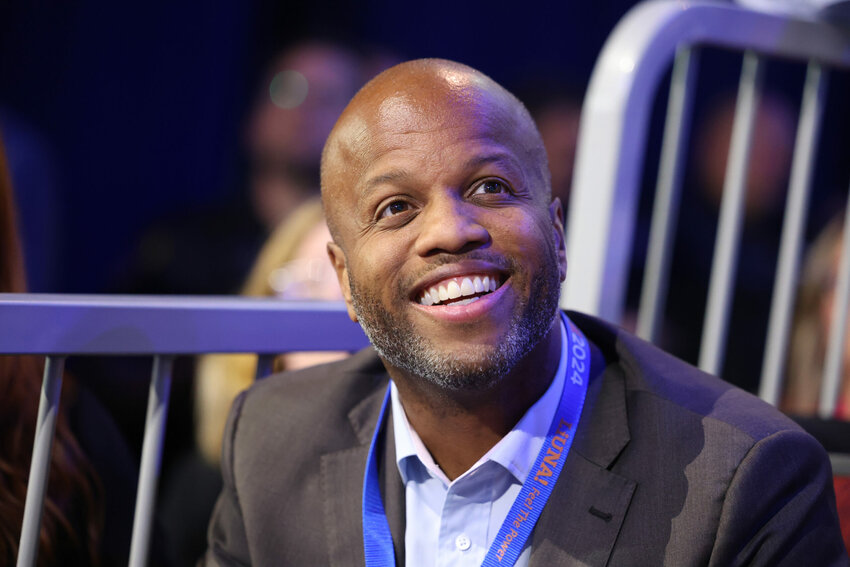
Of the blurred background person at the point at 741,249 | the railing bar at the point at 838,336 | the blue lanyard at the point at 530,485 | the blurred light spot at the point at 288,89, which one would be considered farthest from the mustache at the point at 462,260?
the blurred light spot at the point at 288,89

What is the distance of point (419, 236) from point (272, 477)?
0.58m

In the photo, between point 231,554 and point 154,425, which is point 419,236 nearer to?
point 154,425

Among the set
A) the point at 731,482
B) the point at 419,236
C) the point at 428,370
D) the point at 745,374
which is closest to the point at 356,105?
the point at 419,236

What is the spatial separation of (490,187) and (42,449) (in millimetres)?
885

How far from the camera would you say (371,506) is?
1.52m

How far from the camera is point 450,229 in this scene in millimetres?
1328

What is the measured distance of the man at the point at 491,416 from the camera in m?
1.31

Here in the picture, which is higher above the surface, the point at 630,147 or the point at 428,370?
the point at 630,147

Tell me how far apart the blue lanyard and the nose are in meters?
0.31

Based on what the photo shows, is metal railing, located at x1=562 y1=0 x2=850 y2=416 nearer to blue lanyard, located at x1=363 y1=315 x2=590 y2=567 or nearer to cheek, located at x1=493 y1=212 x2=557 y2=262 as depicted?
blue lanyard, located at x1=363 y1=315 x2=590 y2=567

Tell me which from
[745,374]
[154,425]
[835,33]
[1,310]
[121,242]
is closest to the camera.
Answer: [1,310]

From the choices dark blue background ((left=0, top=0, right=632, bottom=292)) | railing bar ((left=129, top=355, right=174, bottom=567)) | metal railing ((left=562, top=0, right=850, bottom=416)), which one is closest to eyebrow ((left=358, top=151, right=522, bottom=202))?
metal railing ((left=562, top=0, right=850, bottom=416))

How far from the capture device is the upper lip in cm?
133

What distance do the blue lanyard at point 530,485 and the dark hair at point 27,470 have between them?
1.95 ft
